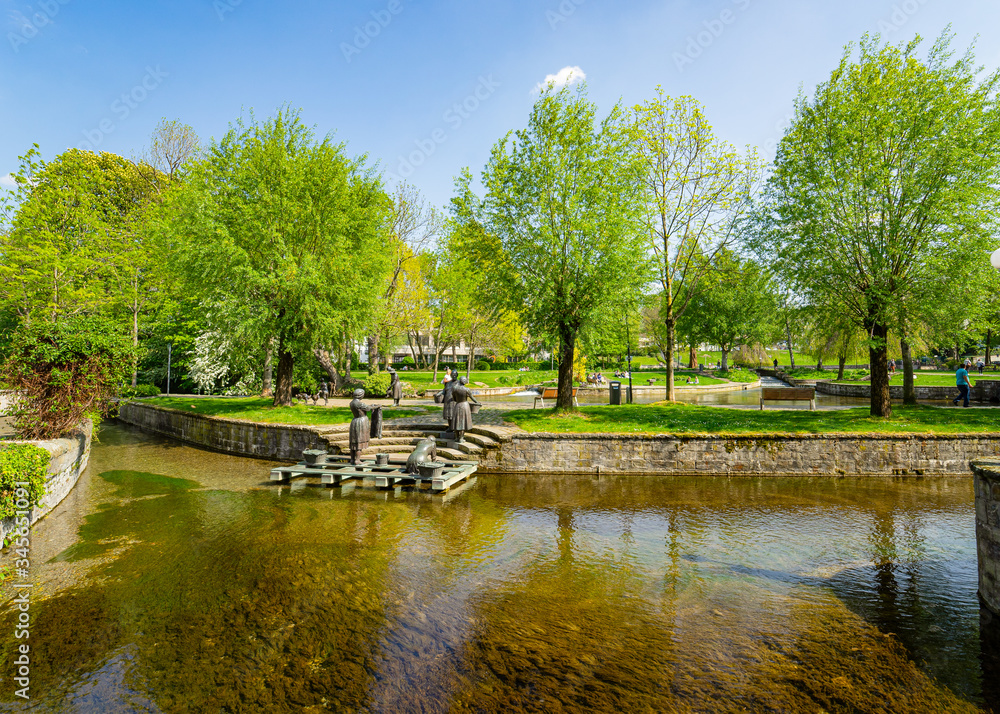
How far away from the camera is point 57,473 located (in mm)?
9156

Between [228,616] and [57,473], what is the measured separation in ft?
22.2

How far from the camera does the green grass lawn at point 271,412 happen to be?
1670cm

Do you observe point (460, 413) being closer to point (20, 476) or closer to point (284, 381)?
point (20, 476)

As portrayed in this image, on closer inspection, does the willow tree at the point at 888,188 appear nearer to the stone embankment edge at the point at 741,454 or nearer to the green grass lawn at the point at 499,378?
the stone embankment edge at the point at 741,454

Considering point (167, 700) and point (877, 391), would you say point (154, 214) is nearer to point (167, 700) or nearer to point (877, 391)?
point (167, 700)

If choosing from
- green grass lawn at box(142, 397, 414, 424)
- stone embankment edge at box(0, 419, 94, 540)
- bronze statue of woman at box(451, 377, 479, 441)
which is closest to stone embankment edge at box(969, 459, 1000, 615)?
bronze statue of woman at box(451, 377, 479, 441)

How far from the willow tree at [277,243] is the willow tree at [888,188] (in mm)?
15504

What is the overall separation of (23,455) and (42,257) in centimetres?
2216

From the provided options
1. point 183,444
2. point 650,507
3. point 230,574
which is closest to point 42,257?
point 183,444

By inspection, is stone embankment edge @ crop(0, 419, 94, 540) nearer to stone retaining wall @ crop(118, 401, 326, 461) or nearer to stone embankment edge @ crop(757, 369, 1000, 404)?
stone retaining wall @ crop(118, 401, 326, 461)

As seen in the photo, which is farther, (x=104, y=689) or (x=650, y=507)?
(x=650, y=507)

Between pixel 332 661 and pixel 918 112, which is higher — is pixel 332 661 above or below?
below

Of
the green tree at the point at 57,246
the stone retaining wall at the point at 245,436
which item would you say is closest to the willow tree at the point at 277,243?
the stone retaining wall at the point at 245,436

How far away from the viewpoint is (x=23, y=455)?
7.24 m
